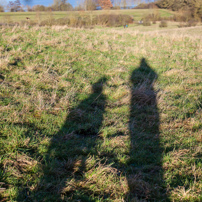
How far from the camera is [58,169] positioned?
2516mm

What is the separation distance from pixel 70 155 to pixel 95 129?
2.88 ft

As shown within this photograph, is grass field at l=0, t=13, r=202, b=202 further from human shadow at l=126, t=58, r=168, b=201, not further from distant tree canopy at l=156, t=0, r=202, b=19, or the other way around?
distant tree canopy at l=156, t=0, r=202, b=19

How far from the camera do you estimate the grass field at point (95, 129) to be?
91.9 inches

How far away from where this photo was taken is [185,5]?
57.9m

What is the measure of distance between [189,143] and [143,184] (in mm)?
1398

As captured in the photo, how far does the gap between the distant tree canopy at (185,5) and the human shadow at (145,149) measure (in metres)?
53.9

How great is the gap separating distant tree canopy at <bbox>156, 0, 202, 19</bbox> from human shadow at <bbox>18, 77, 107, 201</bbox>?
55221mm

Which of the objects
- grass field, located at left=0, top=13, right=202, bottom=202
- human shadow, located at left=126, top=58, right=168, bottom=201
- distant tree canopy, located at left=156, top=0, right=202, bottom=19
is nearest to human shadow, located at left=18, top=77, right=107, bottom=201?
grass field, located at left=0, top=13, right=202, bottom=202

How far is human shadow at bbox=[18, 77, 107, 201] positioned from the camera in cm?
220

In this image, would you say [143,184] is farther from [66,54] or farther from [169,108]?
[66,54]

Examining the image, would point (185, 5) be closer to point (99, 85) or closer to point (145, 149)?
point (99, 85)

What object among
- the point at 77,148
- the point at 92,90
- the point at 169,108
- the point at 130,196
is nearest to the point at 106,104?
the point at 92,90

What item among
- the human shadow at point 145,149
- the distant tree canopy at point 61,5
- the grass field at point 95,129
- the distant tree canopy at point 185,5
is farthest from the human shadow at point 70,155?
the distant tree canopy at point 61,5

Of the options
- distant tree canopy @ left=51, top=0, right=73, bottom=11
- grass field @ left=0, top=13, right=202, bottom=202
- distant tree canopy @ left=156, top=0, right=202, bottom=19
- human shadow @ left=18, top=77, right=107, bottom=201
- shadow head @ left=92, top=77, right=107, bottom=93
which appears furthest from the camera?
distant tree canopy @ left=51, top=0, right=73, bottom=11
